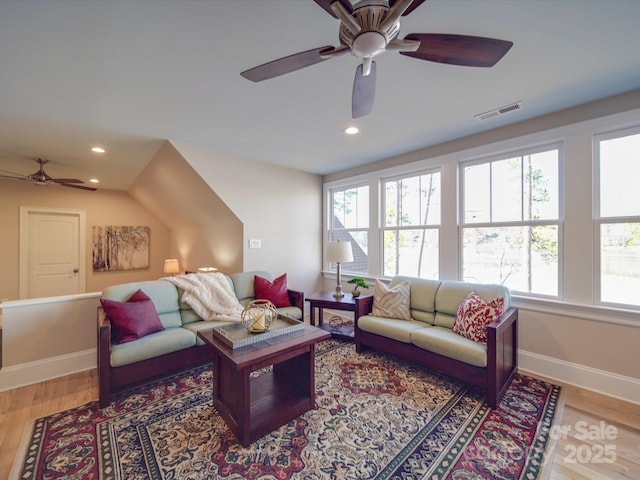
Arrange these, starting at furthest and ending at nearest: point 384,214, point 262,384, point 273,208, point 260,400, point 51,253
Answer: point 51,253, point 273,208, point 384,214, point 262,384, point 260,400

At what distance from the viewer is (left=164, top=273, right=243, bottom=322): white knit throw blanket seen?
2.95 metres

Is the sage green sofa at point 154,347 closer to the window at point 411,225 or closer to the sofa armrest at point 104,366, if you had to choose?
the sofa armrest at point 104,366

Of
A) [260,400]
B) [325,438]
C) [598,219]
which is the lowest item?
[325,438]

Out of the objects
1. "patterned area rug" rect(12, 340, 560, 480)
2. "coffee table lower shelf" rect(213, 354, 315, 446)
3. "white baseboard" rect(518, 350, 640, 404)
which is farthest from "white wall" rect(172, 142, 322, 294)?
"white baseboard" rect(518, 350, 640, 404)

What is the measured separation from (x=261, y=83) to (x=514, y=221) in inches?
114

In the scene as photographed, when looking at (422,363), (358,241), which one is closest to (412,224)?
(358,241)

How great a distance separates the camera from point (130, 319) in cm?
237

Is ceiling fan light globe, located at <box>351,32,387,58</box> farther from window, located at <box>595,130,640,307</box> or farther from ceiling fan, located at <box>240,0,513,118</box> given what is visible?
window, located at <box>595,130,640,307</box>

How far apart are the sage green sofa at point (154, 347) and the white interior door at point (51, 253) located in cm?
378

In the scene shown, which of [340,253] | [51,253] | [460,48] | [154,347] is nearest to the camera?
[460,48]

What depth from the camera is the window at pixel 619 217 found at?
89.2 inches

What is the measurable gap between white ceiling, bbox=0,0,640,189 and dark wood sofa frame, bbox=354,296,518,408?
6.44 ft

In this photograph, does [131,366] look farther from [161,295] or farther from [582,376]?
[582,376]

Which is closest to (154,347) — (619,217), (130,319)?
(130,319)
